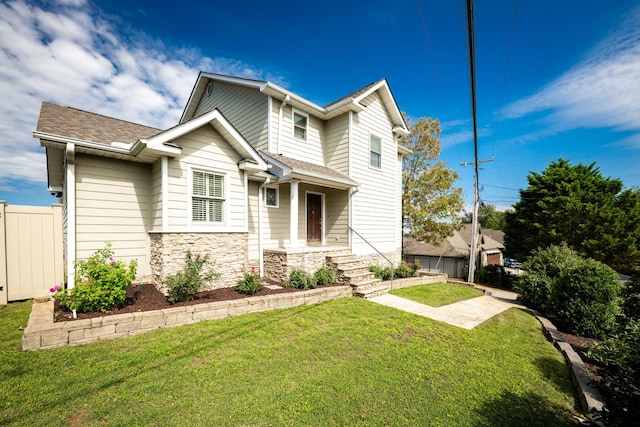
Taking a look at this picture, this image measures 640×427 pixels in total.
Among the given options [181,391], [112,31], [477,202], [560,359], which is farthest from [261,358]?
[477,202]

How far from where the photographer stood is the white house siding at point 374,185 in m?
11.1

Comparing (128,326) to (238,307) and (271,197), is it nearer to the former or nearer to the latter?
(238,307)

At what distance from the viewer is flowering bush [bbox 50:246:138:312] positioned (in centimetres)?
461

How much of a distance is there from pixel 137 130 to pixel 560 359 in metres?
12.4

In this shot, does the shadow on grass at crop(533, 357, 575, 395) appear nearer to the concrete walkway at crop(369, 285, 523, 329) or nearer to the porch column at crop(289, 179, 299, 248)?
the concrete walkway at crop(369, 285, 523, 329)

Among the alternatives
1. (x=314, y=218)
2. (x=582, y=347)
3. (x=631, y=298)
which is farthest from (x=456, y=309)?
(x=314, y=218)

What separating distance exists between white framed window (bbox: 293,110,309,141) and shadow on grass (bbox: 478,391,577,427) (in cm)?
983

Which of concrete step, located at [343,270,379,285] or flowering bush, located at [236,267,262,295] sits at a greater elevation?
flowering bush, located at [236,267,262,295]

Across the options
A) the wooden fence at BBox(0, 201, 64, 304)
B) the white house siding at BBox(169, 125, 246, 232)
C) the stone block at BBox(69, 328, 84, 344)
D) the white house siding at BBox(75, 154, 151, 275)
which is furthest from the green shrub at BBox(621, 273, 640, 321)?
the wooden fence at BBox(0, 201, 64, 304)

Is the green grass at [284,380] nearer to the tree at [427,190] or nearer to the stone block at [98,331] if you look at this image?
the stone block at [98,331]

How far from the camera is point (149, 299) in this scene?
18.7 ft

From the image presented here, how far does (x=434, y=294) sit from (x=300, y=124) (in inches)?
339

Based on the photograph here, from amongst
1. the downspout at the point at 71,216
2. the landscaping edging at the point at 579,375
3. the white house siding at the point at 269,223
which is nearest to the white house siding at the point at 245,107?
the white house siding at the point at 269,223

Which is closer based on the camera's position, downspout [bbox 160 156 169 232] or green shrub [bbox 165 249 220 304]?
green shrub [bbox 165 249 220 304]
